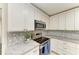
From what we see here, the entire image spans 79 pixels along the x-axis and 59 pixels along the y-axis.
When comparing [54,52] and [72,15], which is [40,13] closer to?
[72,15]

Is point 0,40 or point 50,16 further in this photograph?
point 50,16

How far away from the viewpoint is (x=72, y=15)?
147cm

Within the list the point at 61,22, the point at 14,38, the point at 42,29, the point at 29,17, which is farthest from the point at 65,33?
the point at 14,38

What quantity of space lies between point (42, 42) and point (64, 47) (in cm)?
29

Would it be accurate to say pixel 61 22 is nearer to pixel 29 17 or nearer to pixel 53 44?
pixel 53 44

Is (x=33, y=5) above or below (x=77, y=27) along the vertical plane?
above

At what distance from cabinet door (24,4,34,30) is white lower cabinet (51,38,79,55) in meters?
0.35

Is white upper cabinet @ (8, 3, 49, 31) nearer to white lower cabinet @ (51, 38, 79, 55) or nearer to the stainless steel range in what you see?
the stainless steel range

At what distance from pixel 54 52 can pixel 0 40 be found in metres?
0.70

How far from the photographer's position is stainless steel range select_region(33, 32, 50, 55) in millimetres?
1493

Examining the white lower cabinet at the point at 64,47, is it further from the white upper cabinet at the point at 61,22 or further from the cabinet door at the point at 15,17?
the cabinet door at the point at 15,17

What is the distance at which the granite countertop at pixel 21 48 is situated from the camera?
1414 millimetres

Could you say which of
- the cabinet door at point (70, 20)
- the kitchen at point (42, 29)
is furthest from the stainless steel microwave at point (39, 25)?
the cabinet door at point (70, 20)
